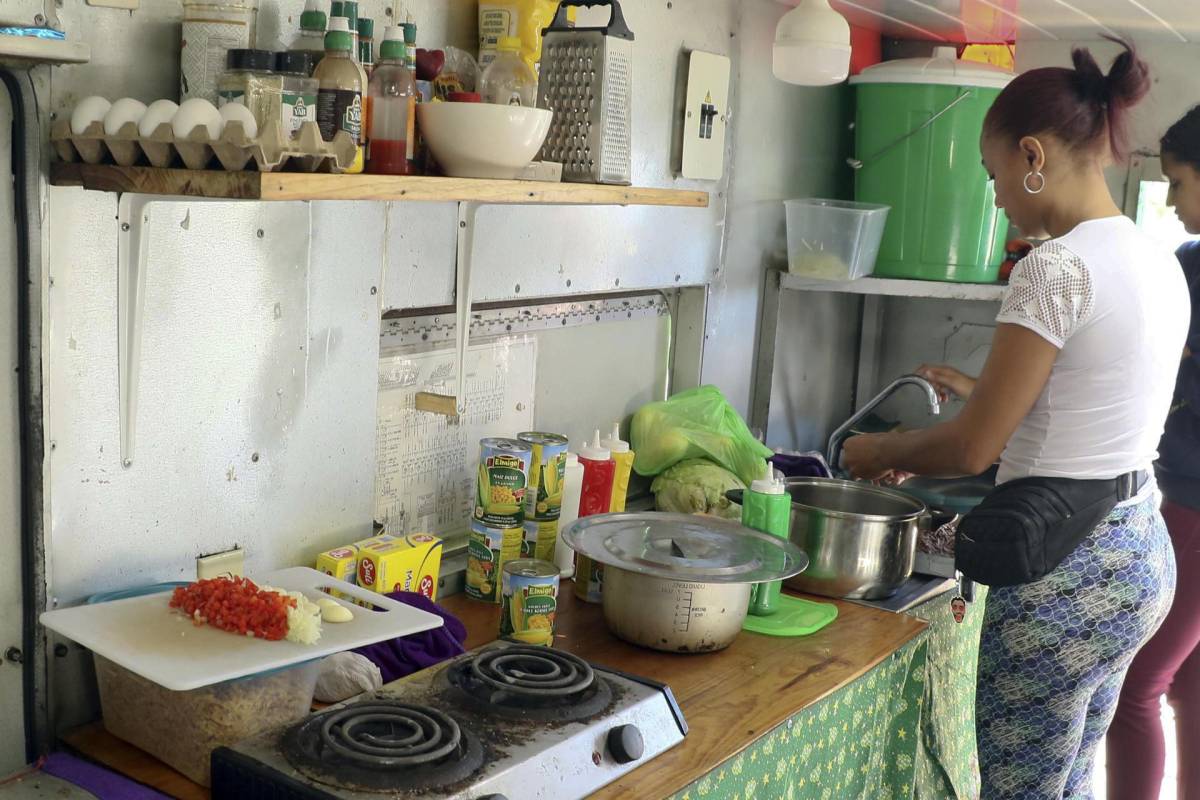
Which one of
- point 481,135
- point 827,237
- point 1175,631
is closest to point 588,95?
point 481,135

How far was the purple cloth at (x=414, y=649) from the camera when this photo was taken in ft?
5.84

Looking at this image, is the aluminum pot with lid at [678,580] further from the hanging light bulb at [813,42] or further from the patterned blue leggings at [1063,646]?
the hanging light bulb at [813,42]

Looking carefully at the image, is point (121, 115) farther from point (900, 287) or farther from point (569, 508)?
point (900, 287)

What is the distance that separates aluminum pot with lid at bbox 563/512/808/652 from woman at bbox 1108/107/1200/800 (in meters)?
1.03

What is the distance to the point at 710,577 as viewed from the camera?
1.88 meters

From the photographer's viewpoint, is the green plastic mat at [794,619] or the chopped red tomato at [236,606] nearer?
the chopped red tomato at [236,606]

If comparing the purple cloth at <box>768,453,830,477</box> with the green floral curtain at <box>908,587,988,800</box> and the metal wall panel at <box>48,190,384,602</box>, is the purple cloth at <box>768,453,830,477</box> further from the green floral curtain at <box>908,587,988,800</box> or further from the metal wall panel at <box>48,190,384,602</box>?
the metal wall panel at <box>48,190,384,602</box>

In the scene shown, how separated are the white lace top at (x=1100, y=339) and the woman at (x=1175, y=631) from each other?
2.13ft

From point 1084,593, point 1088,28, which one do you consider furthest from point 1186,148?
point 1084,593

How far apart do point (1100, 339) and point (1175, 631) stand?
1.01 m

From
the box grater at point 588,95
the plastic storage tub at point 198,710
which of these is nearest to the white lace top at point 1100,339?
the box grater at point 588,95

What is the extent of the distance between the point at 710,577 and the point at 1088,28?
6.56 ft

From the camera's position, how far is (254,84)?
1484 mm

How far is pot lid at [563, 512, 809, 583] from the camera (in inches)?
75.4
